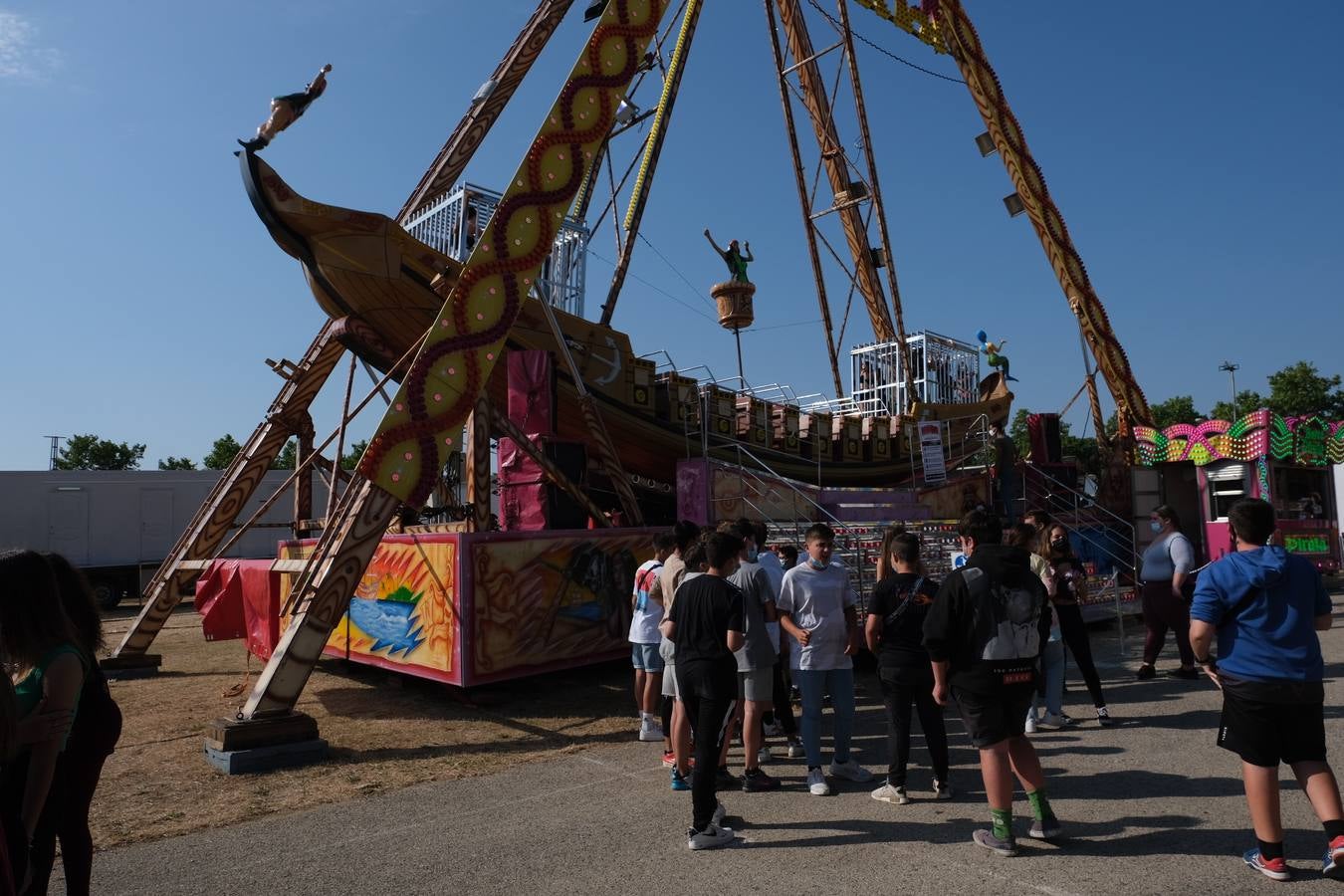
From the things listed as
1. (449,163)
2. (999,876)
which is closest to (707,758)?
(999,876)

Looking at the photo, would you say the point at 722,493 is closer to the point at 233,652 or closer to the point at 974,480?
the point at 974,480

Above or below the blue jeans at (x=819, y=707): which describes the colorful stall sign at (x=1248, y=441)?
above

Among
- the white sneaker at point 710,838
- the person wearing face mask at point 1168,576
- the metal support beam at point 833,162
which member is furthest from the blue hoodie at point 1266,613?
the metal support beam at point 833,162

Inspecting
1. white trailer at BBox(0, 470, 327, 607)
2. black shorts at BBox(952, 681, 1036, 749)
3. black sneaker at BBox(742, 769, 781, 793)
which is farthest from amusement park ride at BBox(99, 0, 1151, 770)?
white trailer at BBox(0, 470, 327, 607)

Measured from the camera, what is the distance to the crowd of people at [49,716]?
252 centimetres

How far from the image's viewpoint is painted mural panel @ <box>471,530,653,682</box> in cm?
791

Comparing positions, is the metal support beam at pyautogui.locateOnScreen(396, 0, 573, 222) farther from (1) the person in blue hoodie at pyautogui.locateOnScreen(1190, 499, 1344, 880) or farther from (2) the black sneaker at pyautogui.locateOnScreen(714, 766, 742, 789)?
(1) the person in blue hoodie at pyautogui.locateOnScreen(1190, 499, 1344, 880)

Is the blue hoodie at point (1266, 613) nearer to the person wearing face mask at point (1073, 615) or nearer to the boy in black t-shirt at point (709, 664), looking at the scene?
the boy in black t-shirt at point (709, 664)

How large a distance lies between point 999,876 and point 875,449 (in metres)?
10.9

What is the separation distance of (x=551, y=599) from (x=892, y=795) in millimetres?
4431

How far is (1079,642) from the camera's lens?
266 inches

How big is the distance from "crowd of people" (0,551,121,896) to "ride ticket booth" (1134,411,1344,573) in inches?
667

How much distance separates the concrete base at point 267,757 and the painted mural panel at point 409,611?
1.66m

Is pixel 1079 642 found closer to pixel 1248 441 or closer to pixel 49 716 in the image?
pixel 49 716
